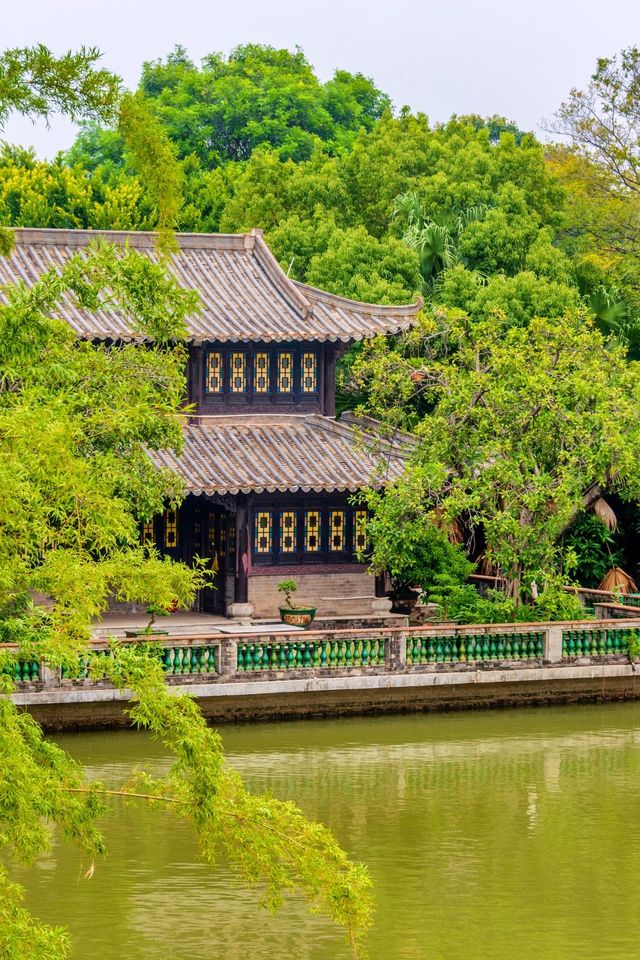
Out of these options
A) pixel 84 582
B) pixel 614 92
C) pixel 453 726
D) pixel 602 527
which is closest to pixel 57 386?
pixel 453 726

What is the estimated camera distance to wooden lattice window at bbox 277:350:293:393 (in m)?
→ 34.2

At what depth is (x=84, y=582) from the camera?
13227 mm

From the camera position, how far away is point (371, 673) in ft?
90.1

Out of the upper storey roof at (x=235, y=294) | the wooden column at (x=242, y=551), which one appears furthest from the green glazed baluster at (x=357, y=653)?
the upper storey roof at (x=235, y=294)

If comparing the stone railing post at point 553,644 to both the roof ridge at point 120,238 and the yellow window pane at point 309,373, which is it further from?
the roof ridge at point 120,238

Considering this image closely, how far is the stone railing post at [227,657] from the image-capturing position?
2647 cm

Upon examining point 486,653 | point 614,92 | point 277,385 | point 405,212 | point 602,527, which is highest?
point 614,92

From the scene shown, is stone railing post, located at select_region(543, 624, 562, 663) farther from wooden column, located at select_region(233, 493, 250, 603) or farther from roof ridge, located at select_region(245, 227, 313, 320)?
roof ridge, located at select_region(245, 227, 313, 320)

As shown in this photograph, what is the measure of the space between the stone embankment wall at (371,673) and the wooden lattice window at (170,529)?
22.5 feet

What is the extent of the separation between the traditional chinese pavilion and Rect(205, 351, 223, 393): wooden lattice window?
2 cm

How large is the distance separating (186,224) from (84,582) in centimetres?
3933

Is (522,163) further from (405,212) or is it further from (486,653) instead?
(486,653)

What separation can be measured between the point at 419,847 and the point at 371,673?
287 inches

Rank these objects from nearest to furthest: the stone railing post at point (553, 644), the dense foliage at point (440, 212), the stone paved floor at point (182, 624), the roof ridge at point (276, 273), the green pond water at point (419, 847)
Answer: the green pond water at point (419, 847) < the stone railing post at point (553, 644) < the stone paved floor at point (182, 624) < the roof ridge at point (276, 273) < the dense foliage at point (440, 212)
